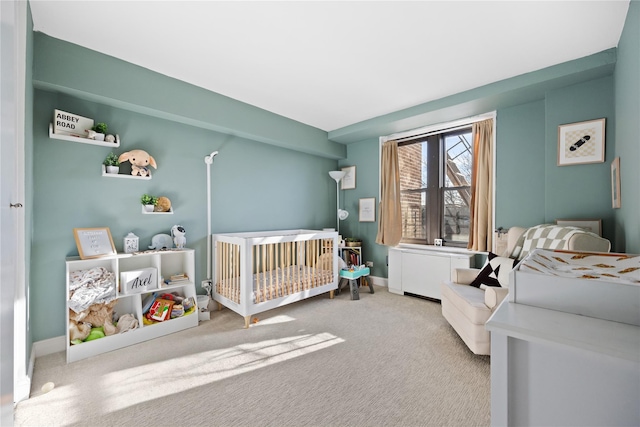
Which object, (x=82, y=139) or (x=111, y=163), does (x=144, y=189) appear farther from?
(x=82, y=139)

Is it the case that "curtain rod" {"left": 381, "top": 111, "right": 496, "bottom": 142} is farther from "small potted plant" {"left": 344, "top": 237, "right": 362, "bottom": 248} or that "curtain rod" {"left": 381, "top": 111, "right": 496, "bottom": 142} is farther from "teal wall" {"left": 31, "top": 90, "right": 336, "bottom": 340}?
"small potted plant" {"left": 344, "top": 237, "right": 362, "bottom": 248}

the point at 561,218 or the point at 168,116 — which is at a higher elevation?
the point at 168,116

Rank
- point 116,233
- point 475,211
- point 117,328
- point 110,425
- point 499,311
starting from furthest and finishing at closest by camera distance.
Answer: point 475,211 → point 116,233 → point 117,328 → point 110,425 → point 499,311

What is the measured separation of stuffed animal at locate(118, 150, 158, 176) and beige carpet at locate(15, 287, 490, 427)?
153cm

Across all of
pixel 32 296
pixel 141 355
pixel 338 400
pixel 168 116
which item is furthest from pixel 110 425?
pixel 168 116

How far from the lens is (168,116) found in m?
2.65

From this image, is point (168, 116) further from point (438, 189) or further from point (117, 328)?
point (438, 189)

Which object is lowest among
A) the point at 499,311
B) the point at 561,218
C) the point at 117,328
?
the point at 117,328

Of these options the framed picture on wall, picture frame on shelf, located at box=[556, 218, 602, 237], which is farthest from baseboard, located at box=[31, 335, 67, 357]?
the framed picture on wall

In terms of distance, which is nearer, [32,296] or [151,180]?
[32,296]

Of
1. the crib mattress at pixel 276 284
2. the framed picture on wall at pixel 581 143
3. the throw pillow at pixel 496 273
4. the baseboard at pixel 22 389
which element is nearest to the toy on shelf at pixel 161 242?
the crib mattress at pixel 276 284

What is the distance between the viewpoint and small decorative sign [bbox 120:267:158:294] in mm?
2285

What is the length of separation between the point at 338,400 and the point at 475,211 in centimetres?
261

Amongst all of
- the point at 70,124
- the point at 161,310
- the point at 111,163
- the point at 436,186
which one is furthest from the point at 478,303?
the point at 70,124
